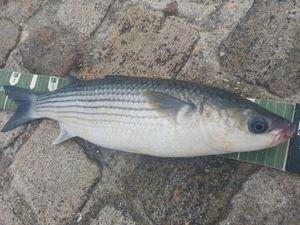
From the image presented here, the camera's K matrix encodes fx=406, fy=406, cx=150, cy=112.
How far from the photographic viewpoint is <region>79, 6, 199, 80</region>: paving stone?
4418 millimetres

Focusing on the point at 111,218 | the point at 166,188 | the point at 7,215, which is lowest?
the point at 7,215

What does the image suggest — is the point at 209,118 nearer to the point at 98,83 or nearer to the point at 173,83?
the point at 173,83

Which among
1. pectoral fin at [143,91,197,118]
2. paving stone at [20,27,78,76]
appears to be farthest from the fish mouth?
paving stone at [20,27,78,76]

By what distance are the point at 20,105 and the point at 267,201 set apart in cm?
278

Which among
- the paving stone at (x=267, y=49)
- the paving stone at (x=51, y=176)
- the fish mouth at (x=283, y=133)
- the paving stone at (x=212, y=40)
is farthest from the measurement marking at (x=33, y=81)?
the fish mouth at (x=283, y=133)

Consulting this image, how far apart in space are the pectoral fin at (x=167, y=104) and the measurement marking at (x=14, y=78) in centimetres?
212

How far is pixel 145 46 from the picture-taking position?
4.59 m

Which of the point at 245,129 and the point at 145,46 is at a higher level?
the point at 245,129

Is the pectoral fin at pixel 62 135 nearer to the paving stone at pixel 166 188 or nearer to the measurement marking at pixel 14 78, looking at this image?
the paving stone at pixel 166 188

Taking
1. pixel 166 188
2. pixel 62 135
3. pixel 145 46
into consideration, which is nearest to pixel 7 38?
pixel 62 135

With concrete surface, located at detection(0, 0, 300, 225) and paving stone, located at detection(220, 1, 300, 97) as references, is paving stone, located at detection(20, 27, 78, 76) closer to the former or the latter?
concrete surface, located at detection(0, 0, 300, 225)

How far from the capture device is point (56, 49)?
4.93 m

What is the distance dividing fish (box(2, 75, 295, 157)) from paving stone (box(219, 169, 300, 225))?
44 centimetres

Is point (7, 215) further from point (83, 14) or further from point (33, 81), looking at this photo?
point (83, 14)
